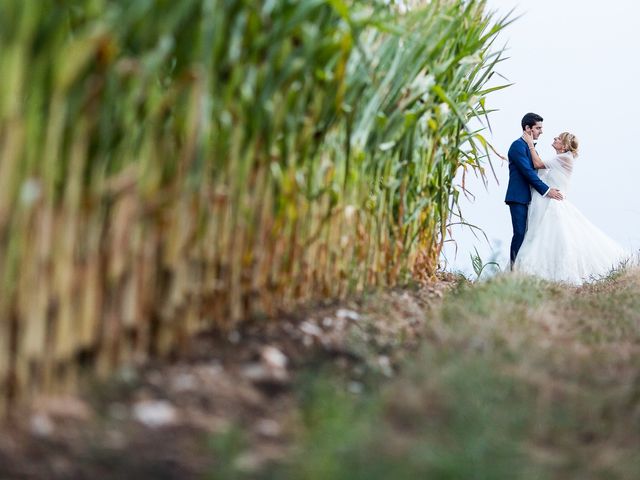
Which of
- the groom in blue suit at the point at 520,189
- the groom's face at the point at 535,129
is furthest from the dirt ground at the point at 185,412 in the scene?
the groom's face at the point at 535,129

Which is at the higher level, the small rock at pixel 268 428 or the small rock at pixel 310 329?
the small rock at pixel 310 329

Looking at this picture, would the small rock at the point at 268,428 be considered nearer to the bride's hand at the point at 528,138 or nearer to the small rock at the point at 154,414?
the small rock at the point at 154,414

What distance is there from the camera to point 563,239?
20.8 ft

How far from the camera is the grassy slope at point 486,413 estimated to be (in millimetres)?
1429

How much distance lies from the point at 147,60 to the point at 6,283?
20.9 inches

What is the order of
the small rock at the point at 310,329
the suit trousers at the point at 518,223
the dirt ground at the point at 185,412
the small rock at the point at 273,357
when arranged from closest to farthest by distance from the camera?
the dirt ground at the point at 185,412, the small rock at the point at 273,357, the small rock at the point at 310,329, the suit trousers at the point at 518,223

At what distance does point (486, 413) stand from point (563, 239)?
16.0 ft

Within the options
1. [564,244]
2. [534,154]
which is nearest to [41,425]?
[564,244]

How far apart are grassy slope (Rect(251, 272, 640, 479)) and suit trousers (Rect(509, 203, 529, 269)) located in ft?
12.6

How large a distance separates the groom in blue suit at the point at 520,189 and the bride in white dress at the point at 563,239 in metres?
0.06

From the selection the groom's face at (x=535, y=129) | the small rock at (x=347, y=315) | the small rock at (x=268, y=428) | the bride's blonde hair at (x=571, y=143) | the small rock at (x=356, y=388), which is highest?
the groom's face at (x=535, y=129)

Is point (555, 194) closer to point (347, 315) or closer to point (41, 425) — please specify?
point (347, 315)

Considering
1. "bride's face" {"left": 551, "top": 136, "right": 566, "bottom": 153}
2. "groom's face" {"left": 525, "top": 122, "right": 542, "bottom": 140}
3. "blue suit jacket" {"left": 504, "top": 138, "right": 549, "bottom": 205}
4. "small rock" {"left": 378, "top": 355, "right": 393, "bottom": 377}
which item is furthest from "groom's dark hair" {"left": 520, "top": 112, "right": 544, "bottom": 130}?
"small rock" {"left": 378, "top": 355, "right": 393, "bottom": 377}

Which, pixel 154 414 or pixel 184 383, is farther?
pixel 184 383
